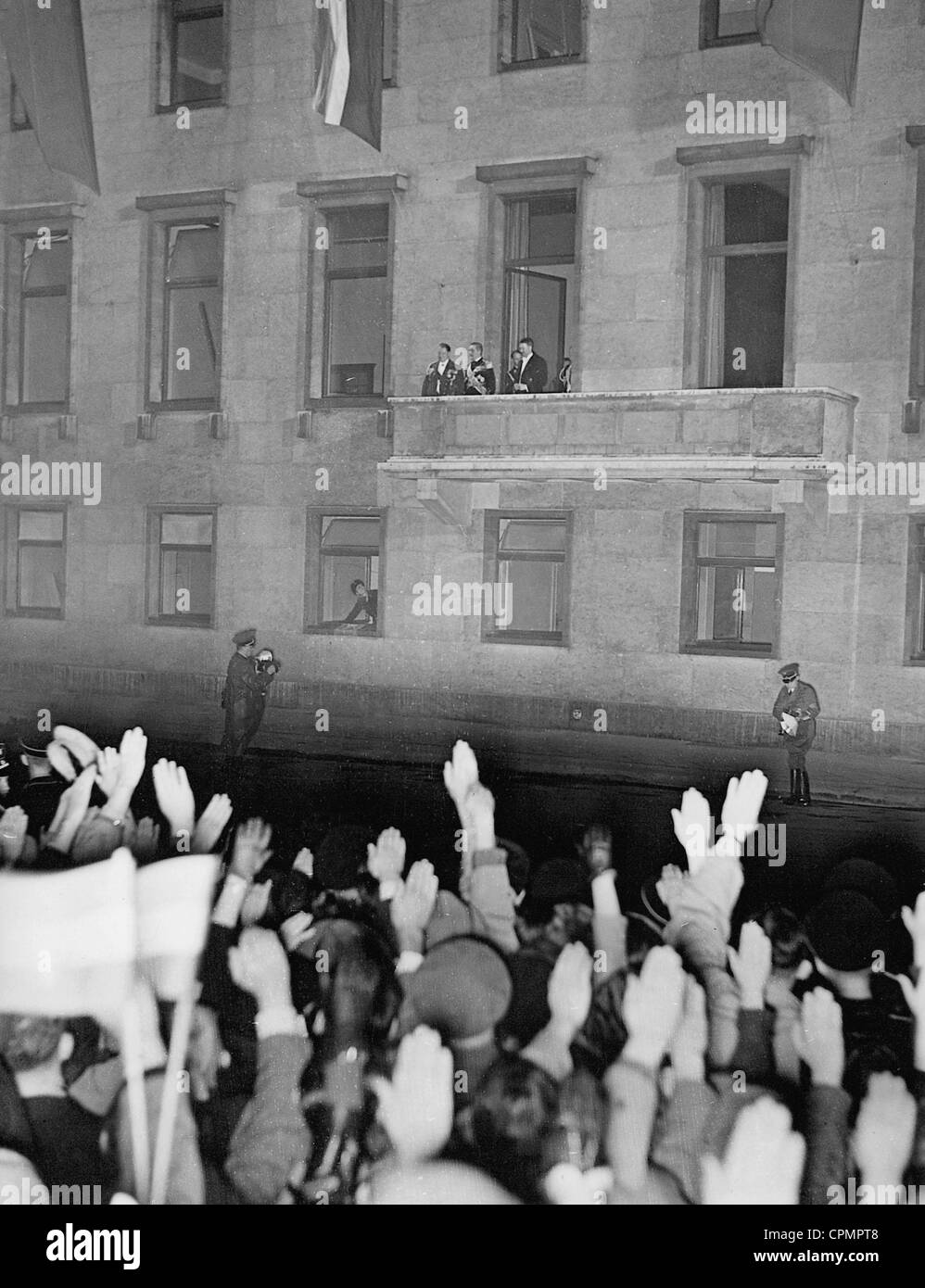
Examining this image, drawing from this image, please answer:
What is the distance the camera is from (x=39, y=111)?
479cm

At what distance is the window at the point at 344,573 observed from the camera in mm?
4500

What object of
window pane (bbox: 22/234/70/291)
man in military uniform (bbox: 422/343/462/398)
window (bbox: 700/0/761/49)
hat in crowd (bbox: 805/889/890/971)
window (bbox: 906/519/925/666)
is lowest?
hat in crowd (bbox: 805/889/890/971)

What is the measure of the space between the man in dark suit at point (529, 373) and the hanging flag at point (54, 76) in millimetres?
1442

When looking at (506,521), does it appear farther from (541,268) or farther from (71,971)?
(71,971)

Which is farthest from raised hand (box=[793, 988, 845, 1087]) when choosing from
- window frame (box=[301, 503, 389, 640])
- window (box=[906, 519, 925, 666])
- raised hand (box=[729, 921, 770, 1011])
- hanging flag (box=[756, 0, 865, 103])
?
hanging flag (box=[756, 0, 865, 103])

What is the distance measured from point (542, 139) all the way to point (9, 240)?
167 cm

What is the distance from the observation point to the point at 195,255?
464cm

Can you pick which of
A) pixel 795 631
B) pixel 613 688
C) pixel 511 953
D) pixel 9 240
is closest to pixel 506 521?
pixel 613 688

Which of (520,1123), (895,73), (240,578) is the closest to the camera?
(895,73)

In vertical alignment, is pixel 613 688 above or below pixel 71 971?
above

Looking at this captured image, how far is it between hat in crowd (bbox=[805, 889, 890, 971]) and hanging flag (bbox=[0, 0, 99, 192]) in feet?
9.69

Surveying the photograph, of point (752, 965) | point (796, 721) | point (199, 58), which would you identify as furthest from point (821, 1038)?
point (199, 58)

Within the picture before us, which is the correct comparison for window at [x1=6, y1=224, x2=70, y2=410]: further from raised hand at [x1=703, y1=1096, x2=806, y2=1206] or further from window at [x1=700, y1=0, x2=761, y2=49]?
raised hand at [x1=703, y1=1096, x2=806, y2=1206]

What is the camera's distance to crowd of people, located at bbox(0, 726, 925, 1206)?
4.12m
